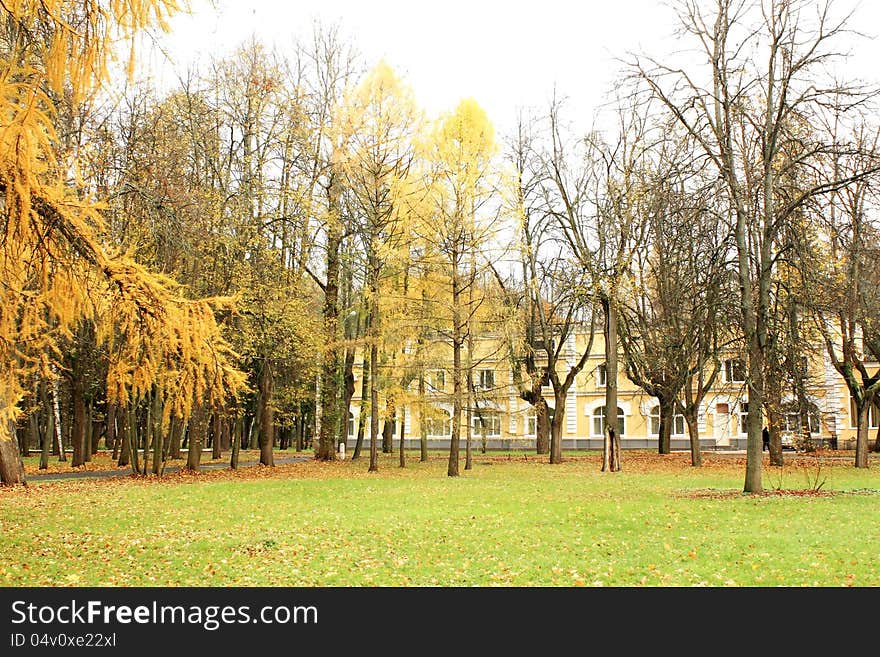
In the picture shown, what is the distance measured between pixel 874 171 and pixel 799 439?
5.40 metres

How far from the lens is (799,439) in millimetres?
15875

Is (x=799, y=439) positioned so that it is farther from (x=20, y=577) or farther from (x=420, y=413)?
(x=20, y=577)

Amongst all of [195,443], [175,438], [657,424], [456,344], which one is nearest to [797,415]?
[456,344]

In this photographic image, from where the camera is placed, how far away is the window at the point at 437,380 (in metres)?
23.5

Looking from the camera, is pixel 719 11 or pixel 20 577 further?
pixel 719 11

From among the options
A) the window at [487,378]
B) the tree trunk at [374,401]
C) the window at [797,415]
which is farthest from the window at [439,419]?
the window at [797,415]

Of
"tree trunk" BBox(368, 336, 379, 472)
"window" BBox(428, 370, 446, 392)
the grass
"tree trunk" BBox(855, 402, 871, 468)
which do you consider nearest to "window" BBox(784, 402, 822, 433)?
the grass

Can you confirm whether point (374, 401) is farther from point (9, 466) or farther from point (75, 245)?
point (75, 245)

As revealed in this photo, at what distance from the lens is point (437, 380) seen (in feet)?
79.8

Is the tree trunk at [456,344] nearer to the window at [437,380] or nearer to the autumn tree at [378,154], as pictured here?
the window at [437,380]

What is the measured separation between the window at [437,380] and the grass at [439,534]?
409 centimetres

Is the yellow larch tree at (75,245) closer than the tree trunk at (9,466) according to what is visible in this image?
Yes

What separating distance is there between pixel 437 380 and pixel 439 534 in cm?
1318
